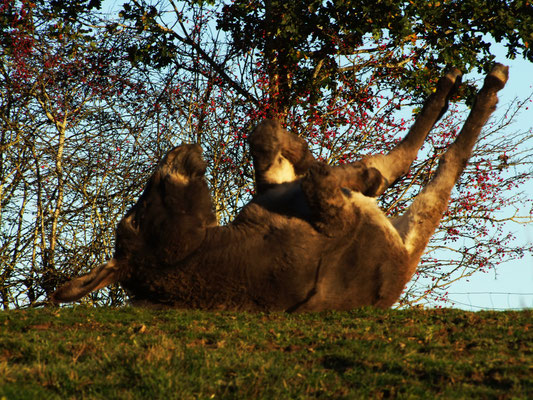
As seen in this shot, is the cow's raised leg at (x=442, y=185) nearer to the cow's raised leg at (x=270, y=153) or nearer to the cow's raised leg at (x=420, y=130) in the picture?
the cow's raised leg at (x=420, y=130)

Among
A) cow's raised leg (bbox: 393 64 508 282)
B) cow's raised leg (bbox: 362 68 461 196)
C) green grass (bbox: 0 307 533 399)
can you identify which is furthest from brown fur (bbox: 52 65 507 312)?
cow's raised leg (bbox: 362 68 461 196)

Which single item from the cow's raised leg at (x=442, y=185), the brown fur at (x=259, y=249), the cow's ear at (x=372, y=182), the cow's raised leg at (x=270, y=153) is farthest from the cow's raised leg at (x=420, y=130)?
the cow's raised leg at (x=270, y=153)

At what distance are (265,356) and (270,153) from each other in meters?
2.67

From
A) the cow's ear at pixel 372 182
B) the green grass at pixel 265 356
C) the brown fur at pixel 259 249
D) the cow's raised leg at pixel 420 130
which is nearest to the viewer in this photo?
the green grass at pixel 265 356

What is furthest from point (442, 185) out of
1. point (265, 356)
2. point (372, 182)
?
point (265, 356)

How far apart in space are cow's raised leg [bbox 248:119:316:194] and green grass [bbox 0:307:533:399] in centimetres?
153

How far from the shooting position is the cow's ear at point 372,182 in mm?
6469

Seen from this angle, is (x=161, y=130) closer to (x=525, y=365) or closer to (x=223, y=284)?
(x=223, y=284)

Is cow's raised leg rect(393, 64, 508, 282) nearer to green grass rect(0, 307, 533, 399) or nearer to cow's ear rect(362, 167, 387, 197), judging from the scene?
cow's ear rect(362, 167, 387, 197)

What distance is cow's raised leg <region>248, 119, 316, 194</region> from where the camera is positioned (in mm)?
6531

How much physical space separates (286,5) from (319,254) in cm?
610

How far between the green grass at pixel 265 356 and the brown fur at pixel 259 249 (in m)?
0.23

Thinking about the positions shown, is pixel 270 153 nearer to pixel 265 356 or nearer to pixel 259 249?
pixel 259 249

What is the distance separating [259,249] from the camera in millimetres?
5824
